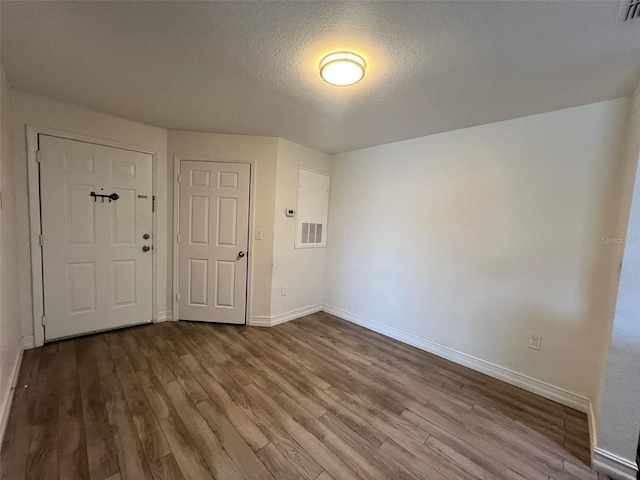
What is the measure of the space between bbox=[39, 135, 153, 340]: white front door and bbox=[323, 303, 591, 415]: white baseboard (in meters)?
2.84

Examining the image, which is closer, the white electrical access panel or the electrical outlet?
the electrical outlet

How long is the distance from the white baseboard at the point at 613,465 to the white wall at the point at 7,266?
3517 mm

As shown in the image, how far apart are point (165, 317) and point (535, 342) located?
392cm

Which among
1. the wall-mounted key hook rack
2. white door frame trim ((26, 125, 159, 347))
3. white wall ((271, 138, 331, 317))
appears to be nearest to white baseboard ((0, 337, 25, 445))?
white door frame trim ((26, 125, 159, 347))

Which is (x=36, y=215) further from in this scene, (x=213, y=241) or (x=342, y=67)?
(x=342, y=67)

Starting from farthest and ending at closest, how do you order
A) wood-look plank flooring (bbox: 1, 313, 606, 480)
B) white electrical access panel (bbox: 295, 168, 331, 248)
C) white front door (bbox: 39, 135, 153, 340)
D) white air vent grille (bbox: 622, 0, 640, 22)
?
white electrical access panel (bbox: 295, 168, 331, 248) → white front door (bbox: 39, 135, 153, 340) → wood-look plank flooring (bbox: 1, 313, 606, 480) → white air vent grille (bbox: 622, 0, 640, 22)

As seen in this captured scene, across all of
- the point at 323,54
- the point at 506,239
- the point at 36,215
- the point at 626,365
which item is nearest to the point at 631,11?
the point at 323,54

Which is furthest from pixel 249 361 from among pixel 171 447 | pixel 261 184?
pixel 261 184

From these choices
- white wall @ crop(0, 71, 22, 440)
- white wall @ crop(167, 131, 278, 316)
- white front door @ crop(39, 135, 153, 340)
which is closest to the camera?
white wall @ crop(0, 71, 22, 440)

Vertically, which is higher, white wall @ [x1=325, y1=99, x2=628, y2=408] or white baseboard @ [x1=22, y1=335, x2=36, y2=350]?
white wall @ [x1=325, y1=99, x2=628, y2=408]

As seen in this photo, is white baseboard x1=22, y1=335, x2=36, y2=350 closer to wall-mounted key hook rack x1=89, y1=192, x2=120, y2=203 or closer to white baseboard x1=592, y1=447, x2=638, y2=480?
wall-mounted key hook rack x1=89, y1=192, x2=120, y2=203

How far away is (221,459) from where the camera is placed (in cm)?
141

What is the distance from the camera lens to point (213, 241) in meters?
3.14

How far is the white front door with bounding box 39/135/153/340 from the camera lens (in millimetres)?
2432
